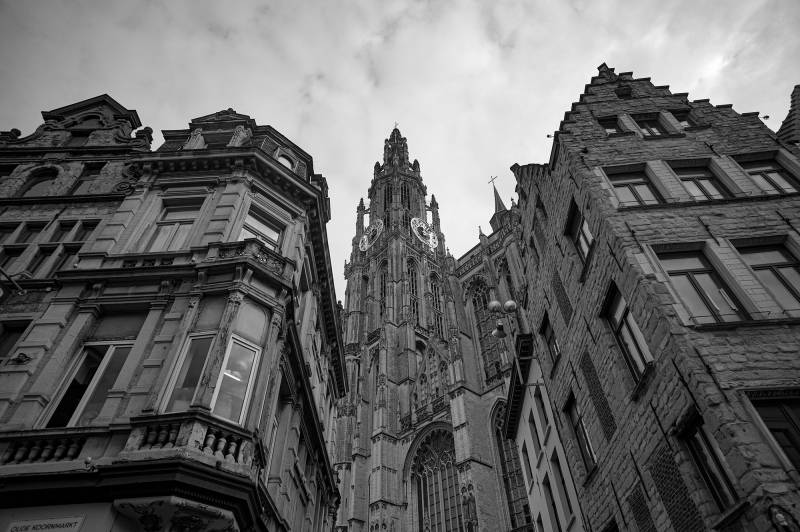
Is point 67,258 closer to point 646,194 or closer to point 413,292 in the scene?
point 646,194

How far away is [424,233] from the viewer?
69750mm

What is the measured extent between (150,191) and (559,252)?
1181 cm

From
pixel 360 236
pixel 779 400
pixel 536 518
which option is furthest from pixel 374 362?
pixel 779 400

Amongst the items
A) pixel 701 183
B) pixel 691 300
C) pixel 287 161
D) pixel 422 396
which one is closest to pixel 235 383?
pixel 691 300

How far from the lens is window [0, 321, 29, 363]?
1040cm

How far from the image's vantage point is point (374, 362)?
53.0m

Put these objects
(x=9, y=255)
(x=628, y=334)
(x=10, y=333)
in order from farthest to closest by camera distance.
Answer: (x=9, y=255), (x=10, y=333), (x=628, y=334)

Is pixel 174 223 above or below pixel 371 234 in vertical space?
below

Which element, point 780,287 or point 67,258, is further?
point 67,258

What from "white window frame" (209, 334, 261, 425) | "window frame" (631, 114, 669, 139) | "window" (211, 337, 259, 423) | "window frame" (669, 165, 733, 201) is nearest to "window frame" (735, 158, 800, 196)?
"window frame" (669, 165, 733, 201)

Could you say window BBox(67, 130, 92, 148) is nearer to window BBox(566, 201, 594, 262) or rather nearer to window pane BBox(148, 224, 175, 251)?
window pane BBox(148, 224, 175, 251)

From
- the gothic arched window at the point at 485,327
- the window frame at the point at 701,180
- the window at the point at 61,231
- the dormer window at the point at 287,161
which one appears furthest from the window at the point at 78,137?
the gothic arched window at the point at 485,327

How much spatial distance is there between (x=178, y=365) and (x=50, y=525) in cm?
297

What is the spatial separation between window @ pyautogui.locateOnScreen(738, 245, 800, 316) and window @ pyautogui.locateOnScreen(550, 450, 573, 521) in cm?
808
